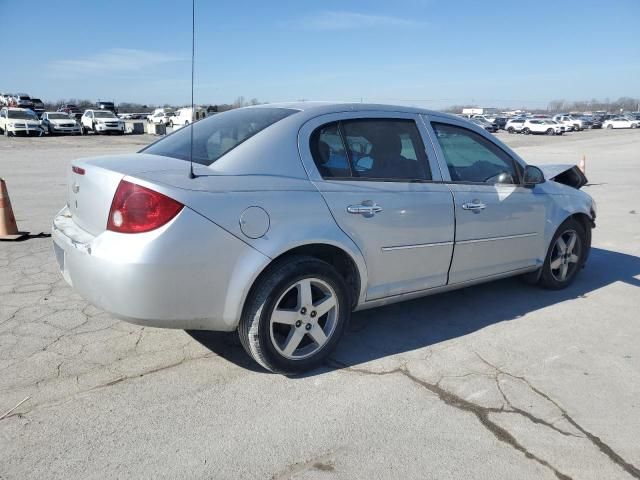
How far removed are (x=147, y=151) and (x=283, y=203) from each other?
1.37 m

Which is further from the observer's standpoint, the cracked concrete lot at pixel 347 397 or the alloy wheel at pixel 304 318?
the alloy wheel at pixel 304 318

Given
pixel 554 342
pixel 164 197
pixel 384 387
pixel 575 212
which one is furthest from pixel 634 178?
pixel 164 197

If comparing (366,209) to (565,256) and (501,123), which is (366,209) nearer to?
(565,256)

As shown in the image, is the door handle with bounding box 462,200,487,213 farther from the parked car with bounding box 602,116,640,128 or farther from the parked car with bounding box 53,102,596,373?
the parked car with bounding box 602,116,640,128

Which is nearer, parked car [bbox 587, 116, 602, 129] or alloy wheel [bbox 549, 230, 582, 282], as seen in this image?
alloy wheel [bbox 549, 230, 582, 282]

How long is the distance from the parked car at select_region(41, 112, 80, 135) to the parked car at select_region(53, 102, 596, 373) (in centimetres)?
3553

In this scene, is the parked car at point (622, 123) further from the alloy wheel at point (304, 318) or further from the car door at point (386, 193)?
the alloy wheel at point (304, 318)

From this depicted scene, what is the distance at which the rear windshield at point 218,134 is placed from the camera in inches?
130

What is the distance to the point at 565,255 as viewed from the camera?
16.5 ft

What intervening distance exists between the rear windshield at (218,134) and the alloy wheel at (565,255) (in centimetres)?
293

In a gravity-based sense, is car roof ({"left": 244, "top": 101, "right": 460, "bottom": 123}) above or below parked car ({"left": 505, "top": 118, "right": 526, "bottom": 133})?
below

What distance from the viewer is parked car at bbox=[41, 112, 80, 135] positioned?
34719 millimetres

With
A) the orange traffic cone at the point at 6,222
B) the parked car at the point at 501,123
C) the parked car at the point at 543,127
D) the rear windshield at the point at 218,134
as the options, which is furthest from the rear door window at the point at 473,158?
the parked car at the point at 501,123

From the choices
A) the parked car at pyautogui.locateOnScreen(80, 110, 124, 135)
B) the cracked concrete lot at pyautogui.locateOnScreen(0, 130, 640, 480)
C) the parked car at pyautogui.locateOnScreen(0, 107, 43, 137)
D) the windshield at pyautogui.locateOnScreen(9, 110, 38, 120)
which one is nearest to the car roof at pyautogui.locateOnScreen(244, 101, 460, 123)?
the cracked concrete lot at pyautogui.locateOnScreen(0, 130, 640, 480)
